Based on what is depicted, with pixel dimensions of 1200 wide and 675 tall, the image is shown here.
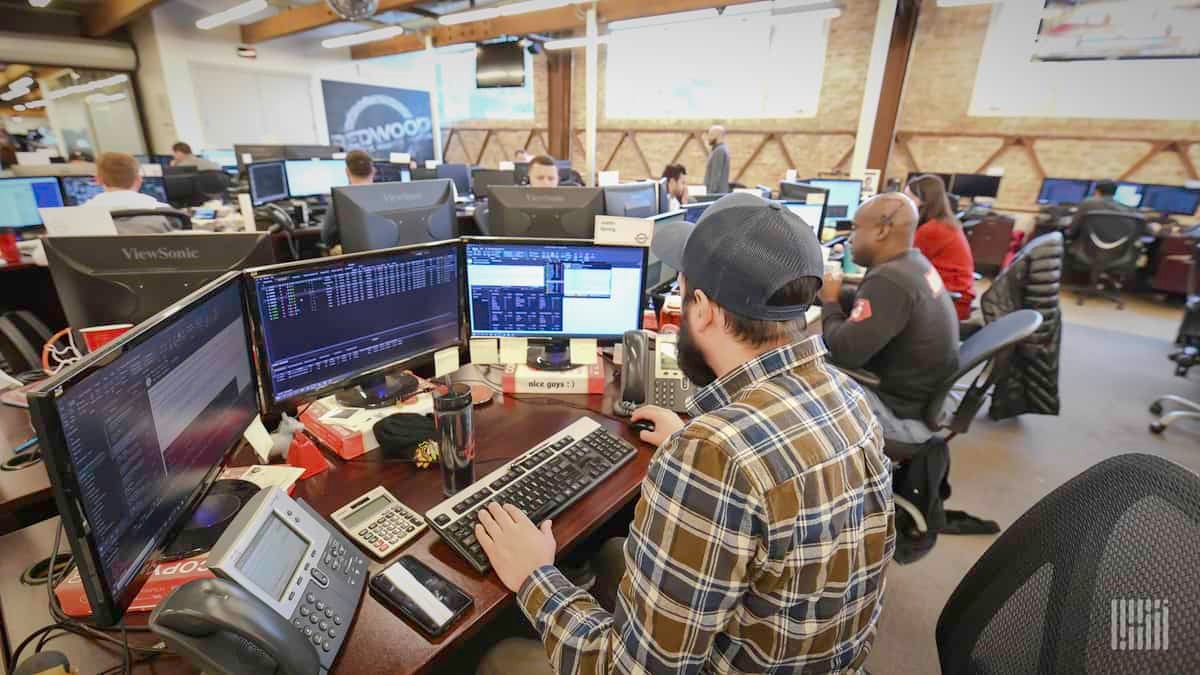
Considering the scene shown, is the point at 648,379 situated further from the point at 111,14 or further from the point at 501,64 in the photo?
the point at 111,14

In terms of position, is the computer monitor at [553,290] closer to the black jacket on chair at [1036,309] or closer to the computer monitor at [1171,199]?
the black jacket on chair at [1036,309]

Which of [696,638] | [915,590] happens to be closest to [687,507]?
[696,638]

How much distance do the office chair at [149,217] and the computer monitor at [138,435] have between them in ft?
7.32

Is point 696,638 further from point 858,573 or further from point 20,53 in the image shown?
point 20,53

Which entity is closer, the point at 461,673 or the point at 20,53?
the point at 461,673

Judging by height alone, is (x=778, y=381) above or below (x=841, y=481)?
above

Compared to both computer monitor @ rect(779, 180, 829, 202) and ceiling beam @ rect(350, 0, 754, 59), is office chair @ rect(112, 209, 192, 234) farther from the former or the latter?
ceiling beam @ rect(350, 0, 754, 59)

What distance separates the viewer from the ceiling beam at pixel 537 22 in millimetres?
7094

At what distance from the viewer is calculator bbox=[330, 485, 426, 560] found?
98 centimetres

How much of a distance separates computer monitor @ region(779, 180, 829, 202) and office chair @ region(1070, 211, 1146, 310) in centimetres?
359

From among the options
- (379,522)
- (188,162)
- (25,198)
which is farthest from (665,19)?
(379,522)

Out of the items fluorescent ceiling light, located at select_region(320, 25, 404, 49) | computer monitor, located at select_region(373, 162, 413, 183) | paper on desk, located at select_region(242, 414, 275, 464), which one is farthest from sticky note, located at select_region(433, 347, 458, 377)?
fluorescent ceiling light, located at select_region(320, 25, 404, 49)

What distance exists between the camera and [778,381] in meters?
0.83

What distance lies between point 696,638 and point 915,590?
1771 mm
